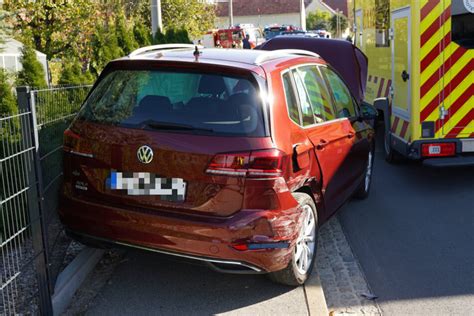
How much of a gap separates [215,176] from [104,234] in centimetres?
96

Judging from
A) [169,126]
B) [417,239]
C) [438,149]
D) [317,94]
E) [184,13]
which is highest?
[184,13]

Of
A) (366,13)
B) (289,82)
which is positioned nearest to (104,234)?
(289,82)

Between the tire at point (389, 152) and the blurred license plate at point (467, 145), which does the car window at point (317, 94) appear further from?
the tire at point (389, 152)

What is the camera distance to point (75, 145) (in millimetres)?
4445

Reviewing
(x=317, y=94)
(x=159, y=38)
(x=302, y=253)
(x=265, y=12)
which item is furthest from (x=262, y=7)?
(x=302, y=253)

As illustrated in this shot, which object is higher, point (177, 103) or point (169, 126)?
point (177, 103)

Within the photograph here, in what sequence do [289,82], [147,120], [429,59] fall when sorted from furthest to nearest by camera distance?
1. [429,59]
2. [289,82]
3. [147,120]

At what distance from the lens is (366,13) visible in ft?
37.3

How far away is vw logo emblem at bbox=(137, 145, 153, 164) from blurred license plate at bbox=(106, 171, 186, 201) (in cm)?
9

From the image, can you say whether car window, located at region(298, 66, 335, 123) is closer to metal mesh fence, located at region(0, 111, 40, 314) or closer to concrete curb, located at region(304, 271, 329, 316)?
concrete curb, located at region(304, 271, 329, 316)

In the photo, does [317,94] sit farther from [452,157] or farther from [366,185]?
[452,157]

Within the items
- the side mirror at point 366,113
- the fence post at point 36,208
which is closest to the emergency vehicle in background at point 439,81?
the side mirror at point 366,113

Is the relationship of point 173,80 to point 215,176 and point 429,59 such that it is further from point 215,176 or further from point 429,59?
point 429,59

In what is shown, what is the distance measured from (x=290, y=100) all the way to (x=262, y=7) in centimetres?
9457
